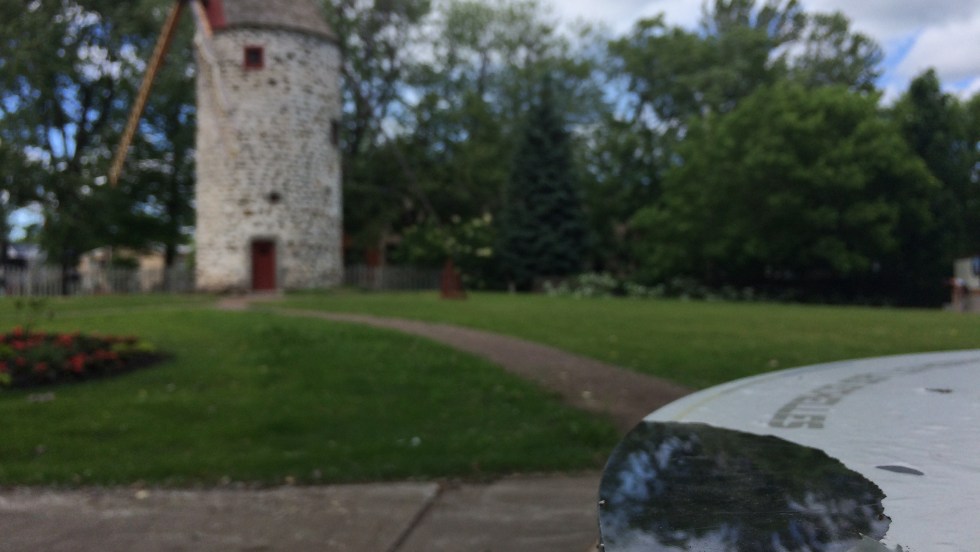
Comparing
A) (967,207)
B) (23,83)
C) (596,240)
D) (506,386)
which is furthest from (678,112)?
(506,386)

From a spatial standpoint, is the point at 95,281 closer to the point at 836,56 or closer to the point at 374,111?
the point at 374,111

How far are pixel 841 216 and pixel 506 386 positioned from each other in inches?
917

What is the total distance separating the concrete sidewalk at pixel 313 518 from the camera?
489 centimetres

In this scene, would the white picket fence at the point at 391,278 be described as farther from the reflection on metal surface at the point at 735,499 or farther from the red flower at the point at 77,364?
the reflection on metal surface at the point at 735,499

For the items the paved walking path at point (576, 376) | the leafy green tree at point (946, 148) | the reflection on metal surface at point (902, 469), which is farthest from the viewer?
the leafy green tree at point (946, 148)

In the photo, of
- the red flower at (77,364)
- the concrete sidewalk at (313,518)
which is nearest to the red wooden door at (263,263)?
the red flower at (77,364)

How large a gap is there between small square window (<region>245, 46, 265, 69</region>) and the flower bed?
18.8 m

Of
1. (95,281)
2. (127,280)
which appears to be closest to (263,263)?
(127,280)

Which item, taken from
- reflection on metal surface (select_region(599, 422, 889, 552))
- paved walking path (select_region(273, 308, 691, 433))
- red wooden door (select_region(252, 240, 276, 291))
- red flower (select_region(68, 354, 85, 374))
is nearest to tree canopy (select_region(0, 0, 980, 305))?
red wooden door (select_region(252, 240, 276, 291))

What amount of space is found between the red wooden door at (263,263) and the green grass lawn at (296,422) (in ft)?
56.3

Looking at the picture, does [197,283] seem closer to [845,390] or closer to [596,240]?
[596,240]

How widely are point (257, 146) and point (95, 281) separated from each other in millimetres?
10672

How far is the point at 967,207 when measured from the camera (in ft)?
108

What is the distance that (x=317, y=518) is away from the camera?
539cm
